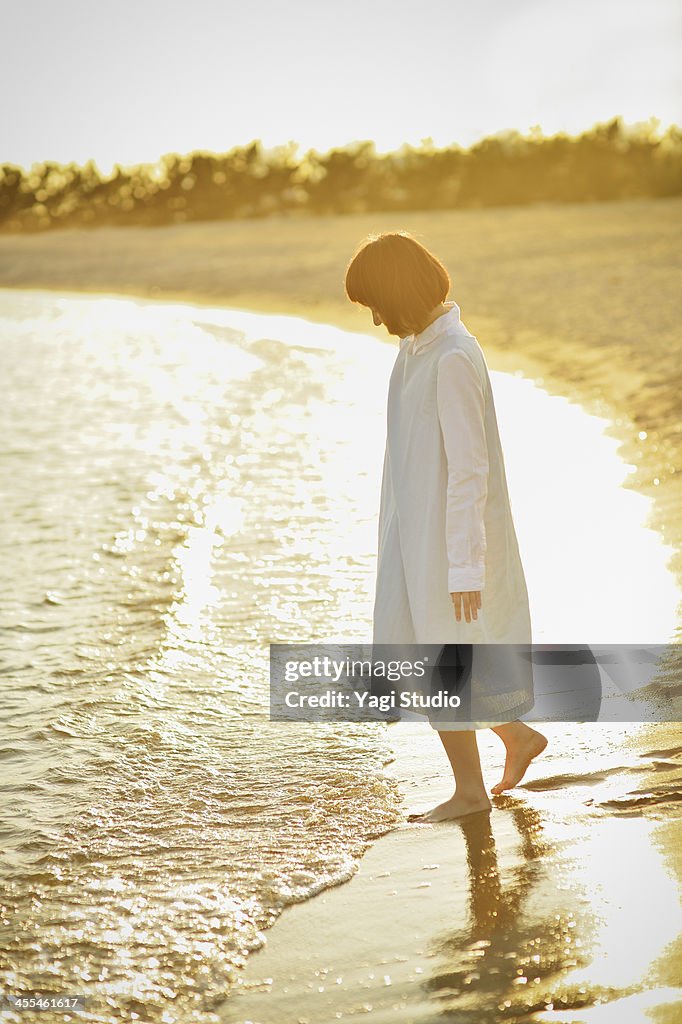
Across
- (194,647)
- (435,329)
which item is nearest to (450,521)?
(435,329)

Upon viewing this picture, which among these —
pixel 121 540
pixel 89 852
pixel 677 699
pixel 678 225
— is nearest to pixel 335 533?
pixel 121 540

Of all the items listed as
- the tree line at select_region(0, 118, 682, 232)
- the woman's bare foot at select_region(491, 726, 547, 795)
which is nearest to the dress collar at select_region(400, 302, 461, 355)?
the woman's bare foot at select_region(491, 726, 547, 795)

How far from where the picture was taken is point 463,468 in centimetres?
296

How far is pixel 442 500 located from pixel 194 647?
101 inches

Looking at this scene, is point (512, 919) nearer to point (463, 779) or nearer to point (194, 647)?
point (463, 779)

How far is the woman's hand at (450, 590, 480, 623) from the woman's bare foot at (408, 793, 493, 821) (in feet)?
2.08

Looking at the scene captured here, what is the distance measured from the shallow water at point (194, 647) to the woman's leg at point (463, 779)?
19 centimetres

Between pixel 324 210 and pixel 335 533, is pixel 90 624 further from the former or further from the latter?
pixel 324 210

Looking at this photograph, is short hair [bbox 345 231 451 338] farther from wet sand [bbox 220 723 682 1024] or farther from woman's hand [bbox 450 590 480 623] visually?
wet sand [bbox 220 723 682 1024]

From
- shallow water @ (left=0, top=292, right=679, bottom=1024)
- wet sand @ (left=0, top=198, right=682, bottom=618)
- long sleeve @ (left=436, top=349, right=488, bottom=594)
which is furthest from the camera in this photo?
wet sand @ (left=0, top=198, right=682, bottom=618)

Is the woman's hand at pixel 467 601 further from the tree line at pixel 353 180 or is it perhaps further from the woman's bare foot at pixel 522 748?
the tree line at pixel 353 180

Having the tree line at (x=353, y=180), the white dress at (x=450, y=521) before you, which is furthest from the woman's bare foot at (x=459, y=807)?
the tree line at (x=353, y=180)

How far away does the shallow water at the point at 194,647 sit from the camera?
10.2 ft

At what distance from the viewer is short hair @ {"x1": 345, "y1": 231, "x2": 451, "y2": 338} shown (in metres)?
3.00
